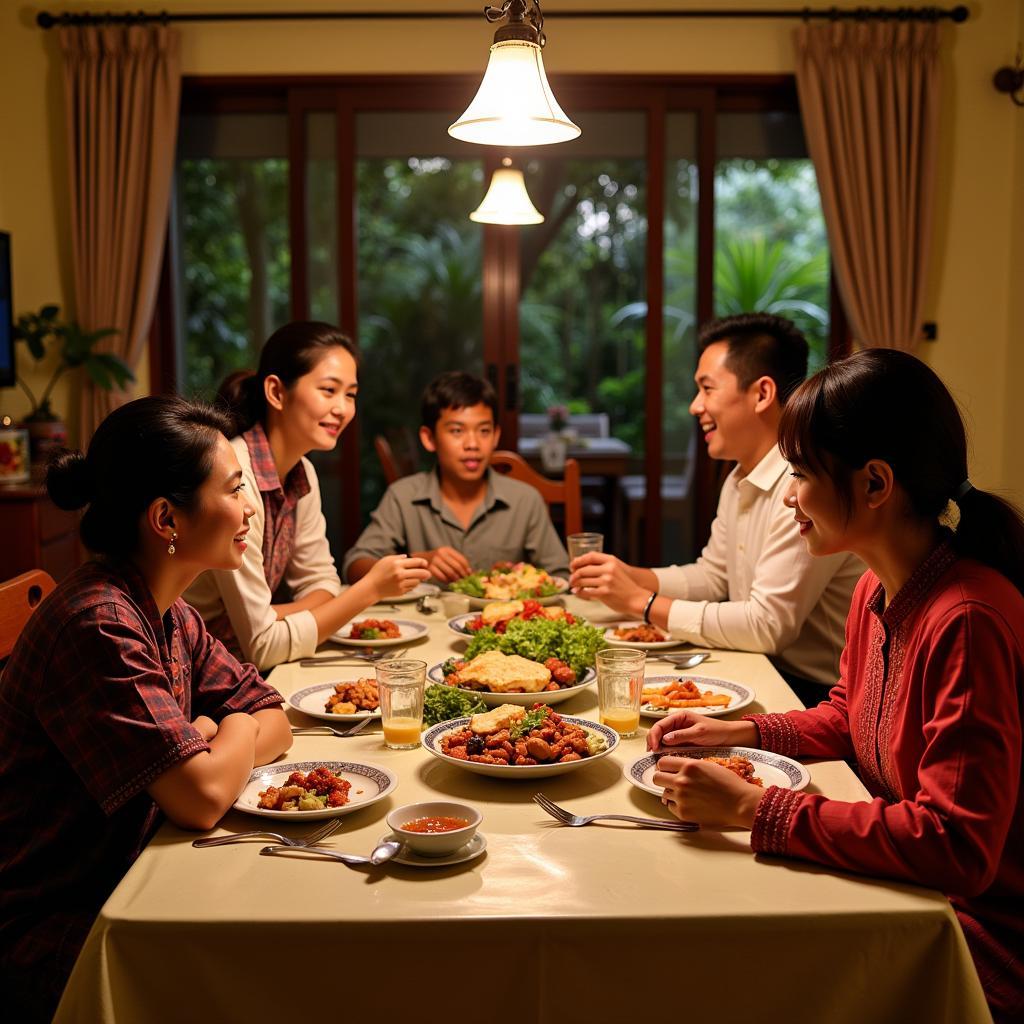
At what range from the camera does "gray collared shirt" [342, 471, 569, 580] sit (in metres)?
3.58

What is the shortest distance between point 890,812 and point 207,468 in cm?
105

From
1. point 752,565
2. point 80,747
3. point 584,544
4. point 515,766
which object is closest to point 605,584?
point 584,544

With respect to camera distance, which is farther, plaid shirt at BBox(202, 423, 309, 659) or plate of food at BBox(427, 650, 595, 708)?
plaid shirt at BBox(202, 423, 309, 659)

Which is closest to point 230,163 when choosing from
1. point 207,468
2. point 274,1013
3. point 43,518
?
point 43,518

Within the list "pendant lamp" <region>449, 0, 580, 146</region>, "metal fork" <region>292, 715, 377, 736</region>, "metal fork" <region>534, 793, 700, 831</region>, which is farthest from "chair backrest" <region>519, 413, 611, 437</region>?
"metal fork" <region>534, 793, 700, 831</region>

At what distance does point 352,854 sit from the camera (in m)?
1.38

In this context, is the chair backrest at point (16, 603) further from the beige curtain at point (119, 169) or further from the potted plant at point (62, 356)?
the beige curtain at point (119, 169)

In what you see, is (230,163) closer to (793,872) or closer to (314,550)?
(314,550)

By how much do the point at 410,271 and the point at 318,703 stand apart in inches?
138

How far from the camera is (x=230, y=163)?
511cm

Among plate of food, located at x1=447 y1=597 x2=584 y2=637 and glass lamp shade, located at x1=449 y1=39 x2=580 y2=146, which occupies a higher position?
glass lamp shade, located at x1=449 y1=39 x2=580 y2=146

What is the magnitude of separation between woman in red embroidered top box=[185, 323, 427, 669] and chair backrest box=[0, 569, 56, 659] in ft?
1.20

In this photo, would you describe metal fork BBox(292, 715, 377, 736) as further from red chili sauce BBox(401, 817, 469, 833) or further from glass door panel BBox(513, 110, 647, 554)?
glass door panel BBox(513, 110, 647, 554)

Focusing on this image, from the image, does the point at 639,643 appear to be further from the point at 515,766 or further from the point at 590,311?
the point at 590,311
